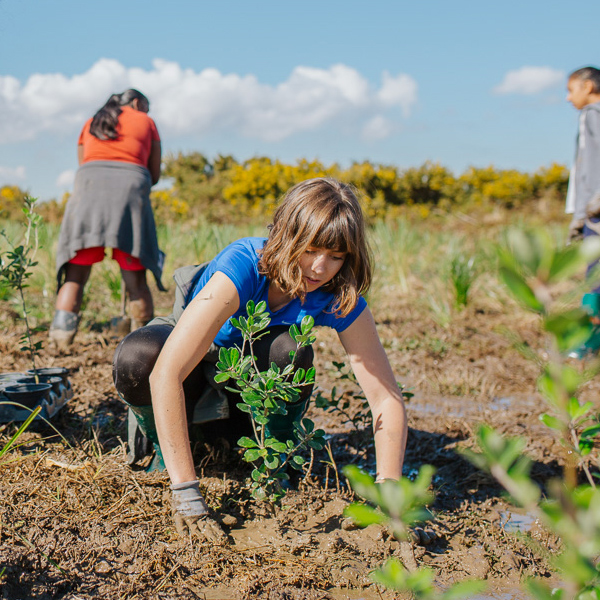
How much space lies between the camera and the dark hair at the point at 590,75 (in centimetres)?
366

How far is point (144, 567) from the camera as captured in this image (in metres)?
1.56

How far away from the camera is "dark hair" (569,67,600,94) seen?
12.0ft

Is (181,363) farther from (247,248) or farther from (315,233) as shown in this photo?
(315,233)

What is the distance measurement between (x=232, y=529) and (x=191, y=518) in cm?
17

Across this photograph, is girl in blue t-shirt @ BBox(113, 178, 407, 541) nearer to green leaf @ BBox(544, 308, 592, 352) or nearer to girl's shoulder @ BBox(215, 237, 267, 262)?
girl's shoulder @ BBox(215, 237, 267, 262)

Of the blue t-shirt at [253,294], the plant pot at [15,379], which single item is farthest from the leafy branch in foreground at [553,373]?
the plant pot at [15,379]

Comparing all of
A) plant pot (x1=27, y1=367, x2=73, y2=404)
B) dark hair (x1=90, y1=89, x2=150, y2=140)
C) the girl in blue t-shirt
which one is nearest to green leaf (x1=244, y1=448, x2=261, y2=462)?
the girl in blue t-shirt

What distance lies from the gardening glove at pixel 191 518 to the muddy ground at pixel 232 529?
0.13 feet

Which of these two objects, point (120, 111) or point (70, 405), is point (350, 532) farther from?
point (120, 111)

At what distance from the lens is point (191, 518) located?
1.68 meters

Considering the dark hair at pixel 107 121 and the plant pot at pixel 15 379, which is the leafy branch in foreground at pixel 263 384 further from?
the dark hair at pixel 107 121

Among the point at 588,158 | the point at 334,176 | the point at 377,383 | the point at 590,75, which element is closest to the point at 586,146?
the point at 588,158

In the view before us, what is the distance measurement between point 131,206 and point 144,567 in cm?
244

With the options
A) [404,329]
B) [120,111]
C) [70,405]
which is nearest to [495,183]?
[404,329]
